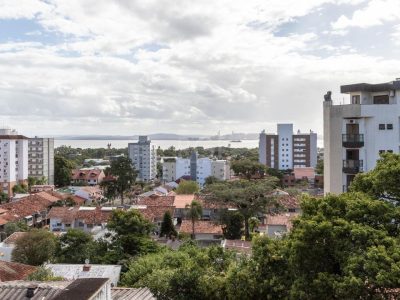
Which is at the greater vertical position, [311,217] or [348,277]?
[311,217]

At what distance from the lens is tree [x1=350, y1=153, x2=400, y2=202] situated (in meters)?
11.0

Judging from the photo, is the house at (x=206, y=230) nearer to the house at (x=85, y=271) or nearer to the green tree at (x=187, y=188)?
the house at (x=85, y=271)

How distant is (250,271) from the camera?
39.1ft

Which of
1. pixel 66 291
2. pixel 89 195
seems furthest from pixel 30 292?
pixel 89 195

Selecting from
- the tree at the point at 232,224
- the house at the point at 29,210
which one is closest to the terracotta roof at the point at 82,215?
the house at the point at 29,210

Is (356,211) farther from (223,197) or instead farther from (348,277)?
(223,197)

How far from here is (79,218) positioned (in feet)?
127

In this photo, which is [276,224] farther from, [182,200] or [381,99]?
[182,200]

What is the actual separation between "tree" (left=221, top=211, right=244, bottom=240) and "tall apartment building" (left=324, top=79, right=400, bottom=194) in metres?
12.2

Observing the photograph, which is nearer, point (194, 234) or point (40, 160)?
point (194, 234)

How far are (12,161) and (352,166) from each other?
57.5 meters

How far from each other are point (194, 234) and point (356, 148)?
54.9ft

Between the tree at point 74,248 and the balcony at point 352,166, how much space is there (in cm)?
1355

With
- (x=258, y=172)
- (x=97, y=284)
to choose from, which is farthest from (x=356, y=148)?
(x=258, y=172)
